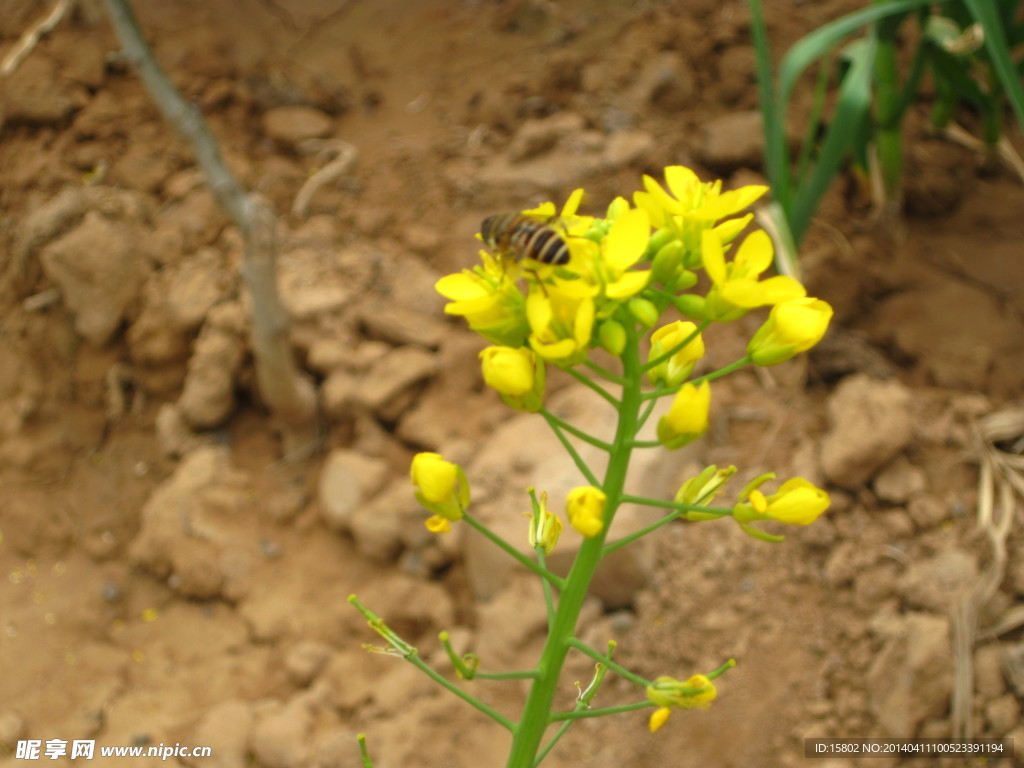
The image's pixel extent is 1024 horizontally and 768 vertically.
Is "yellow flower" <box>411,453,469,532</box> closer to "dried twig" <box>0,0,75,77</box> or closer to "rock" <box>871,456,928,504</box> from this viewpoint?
"rock" <box>871,456,928,504</box>

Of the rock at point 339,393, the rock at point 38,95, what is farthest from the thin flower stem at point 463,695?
the rock at point 38,95

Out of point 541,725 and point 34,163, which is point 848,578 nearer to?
point 541,725

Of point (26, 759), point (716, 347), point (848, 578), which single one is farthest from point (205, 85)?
point (848, 578)

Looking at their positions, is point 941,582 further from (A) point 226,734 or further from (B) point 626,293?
(A) point 226,734

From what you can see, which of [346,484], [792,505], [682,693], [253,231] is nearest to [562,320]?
[792,505]

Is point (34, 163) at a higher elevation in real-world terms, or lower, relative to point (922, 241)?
higher

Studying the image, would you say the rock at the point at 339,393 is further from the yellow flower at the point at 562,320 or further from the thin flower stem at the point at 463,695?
the yellow flower at the point at 562,320
